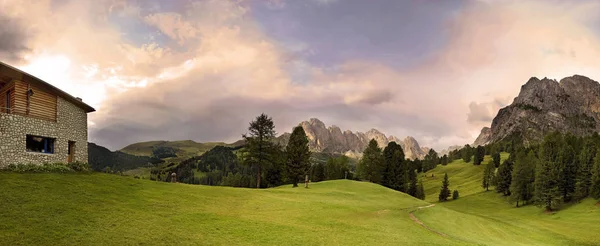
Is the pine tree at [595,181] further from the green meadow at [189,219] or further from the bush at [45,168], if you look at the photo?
the bush at [45,168]

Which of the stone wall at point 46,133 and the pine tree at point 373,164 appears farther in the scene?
the pine tree at point 373,164

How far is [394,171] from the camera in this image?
102 m

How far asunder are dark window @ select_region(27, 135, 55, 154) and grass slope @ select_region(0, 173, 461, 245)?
10455 mm

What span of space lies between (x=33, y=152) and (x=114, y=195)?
1573 centimetres

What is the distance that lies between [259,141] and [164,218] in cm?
4750

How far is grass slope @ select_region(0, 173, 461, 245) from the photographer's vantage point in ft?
60.2

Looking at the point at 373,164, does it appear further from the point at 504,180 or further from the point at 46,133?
the point at 46,133

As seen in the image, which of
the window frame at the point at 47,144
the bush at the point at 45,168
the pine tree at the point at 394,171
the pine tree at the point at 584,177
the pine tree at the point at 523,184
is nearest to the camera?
the bush at the point at 45,168

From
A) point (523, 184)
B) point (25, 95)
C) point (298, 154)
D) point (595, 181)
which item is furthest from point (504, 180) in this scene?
point (25, 95)

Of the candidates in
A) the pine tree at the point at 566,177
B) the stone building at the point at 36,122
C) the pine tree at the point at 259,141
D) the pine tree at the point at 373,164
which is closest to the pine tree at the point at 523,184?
the pine tree at the point at 566,177

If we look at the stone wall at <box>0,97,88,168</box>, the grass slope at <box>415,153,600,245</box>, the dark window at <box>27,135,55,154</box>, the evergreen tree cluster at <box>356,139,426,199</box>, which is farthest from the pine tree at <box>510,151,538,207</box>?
the dark window at <box>27,135,55,154</box>

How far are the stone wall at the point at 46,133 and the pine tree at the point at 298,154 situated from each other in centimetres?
4317

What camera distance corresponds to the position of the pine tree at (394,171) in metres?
101

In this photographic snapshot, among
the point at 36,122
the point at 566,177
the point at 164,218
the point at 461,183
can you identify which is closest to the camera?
the point at 164,218
